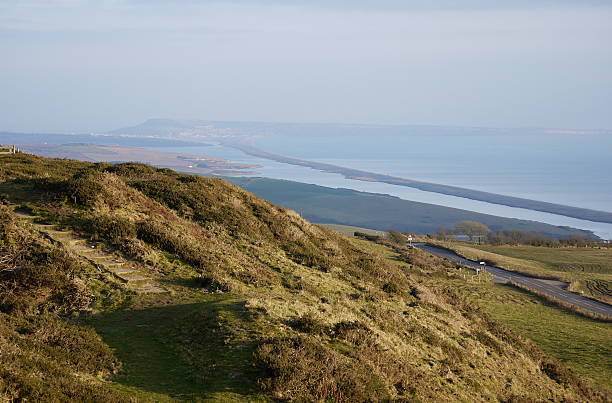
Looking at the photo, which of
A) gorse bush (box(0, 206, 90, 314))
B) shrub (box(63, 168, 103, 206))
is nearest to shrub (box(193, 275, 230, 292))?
gorse bush (box(0, 206, 90, 314))

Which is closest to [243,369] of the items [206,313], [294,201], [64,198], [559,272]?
[206,313]

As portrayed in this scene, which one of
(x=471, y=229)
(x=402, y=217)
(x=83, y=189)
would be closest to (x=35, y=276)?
(x=83, y=189)

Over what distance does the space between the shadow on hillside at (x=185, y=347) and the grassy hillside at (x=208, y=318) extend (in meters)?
0.05

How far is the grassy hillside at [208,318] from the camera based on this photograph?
38.3 ft

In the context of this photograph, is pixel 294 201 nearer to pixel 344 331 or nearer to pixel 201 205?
pixel 201 205

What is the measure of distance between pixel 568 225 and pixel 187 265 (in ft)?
613

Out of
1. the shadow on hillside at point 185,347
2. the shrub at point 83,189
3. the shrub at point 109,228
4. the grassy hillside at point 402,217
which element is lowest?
the grassy hillside at point 402,217

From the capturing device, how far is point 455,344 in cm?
2086

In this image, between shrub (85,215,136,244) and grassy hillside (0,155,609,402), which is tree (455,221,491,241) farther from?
shrub (85,215,136,244)

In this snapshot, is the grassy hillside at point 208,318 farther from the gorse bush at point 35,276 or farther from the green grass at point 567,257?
the green grass at point 567,257

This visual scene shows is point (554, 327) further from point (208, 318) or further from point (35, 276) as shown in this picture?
point (35, 276)

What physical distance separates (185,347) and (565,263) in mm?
78450

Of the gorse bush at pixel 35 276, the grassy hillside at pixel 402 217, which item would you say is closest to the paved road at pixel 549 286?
the gorse bush at pixel 35 276

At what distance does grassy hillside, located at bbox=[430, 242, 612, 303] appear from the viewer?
200 feet
